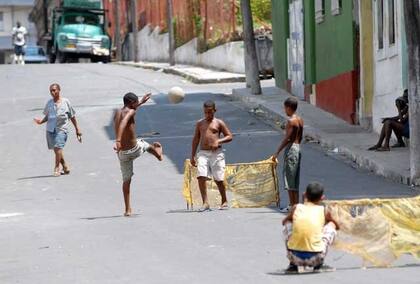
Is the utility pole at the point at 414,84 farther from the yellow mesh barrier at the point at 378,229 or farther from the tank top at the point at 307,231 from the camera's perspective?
the tank top at the point at 307,231

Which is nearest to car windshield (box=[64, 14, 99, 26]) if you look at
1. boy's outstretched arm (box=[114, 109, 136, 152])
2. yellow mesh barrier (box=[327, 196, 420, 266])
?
boy's outstretched arm (box=[114, 109, 136, 152])

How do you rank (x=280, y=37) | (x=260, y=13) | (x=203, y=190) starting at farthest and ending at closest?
1. (x=260, y=13)
2. (x=280, y=37)
3. (x=203, y=190)

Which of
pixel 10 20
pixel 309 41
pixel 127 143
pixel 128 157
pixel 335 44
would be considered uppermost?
pixel 10 20

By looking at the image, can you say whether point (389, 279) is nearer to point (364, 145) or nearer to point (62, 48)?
point (364, 145)

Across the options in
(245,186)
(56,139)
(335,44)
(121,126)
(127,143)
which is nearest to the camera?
(121,126)

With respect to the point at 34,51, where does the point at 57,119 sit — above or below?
below

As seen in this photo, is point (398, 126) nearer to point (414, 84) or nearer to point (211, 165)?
point (414, 84)

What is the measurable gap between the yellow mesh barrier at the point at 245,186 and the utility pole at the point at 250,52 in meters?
16.6

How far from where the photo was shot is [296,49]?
34.2 metres

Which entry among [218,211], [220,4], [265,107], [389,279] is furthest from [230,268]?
[220,4]

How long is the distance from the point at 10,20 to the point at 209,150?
290 ft

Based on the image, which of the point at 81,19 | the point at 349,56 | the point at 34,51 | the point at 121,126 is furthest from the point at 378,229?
the point at 34,51

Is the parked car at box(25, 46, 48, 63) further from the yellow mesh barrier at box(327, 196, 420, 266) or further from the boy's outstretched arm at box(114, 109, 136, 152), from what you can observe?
the yellow mesh barrier at box(327, 196, 420, 266)

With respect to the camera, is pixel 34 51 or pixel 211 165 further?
pixel 34 51
